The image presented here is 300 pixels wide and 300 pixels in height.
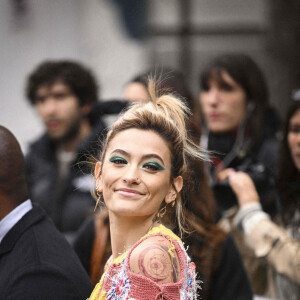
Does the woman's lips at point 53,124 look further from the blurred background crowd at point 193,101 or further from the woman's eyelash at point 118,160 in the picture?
the woman's eyelash at point 118,160

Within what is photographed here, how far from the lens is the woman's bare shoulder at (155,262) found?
1.94 meters

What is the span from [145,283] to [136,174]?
349 millimetres

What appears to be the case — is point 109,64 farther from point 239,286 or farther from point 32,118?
point 239,286

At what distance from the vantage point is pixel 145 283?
1.93 meters

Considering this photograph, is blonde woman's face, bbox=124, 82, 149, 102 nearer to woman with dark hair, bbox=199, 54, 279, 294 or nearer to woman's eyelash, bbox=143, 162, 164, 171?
woman with dark hair, bbox=199, 54, 279, 294

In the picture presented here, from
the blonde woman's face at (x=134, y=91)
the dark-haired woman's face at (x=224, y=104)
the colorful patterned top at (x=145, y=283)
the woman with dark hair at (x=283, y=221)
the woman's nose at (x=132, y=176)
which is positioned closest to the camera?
the colorful patterned top at (x=145, y=283)

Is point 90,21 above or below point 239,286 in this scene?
above

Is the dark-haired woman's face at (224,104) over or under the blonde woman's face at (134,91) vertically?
under

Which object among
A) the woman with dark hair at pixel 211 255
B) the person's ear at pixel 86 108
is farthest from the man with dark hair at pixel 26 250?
the person's ear at pixel 86 108

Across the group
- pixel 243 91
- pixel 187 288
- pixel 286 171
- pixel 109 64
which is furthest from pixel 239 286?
pixel 109 64

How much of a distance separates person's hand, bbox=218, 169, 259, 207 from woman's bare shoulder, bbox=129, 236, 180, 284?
1.80 meters

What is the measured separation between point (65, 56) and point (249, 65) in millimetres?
2437

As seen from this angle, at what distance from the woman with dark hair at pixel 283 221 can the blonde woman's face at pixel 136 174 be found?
1.51 metres

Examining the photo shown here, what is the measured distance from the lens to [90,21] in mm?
6656
